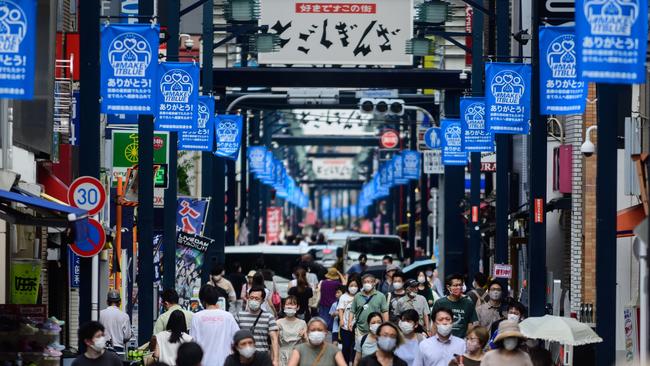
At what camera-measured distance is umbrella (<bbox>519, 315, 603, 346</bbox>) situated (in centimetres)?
1761

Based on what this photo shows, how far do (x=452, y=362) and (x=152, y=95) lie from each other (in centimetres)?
769

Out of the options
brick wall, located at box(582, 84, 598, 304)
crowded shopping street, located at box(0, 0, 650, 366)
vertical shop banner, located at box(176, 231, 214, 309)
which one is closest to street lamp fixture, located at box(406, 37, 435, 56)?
crowded shopping street, located at box(0, 0, 650, 366)

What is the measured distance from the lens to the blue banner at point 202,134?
33125 mm

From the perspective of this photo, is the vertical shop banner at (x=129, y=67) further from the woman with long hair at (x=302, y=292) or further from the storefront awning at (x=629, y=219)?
the storefront awning at (x=629, y=219)

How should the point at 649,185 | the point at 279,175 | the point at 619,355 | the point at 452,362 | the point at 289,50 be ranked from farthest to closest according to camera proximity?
1. the point at 279,175
2. the point at 289,50
3. the point at 619,355
4. the point at 452,362
5. the point at 649,185

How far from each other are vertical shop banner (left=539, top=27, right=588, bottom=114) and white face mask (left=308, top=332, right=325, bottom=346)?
768cm

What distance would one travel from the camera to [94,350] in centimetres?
1499

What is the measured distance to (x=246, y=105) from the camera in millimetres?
53844

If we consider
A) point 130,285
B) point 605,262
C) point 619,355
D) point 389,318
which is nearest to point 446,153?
point 130,285

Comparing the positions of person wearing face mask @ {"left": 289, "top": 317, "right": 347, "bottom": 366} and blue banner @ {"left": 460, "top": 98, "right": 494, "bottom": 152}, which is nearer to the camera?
person wearing face mask @ {"left": 289, "top": 317, "right": 347, "bottom": 366}

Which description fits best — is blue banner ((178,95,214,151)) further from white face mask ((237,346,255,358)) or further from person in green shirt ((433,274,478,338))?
white face mask ((237,346,255,358))

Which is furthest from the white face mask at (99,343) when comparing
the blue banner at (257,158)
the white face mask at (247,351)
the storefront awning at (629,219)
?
the blue banner at (257,158)

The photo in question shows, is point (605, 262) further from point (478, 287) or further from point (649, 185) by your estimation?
point (478, 287)

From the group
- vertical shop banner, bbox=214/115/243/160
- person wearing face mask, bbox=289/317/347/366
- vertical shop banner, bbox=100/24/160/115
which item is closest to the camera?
person wearing face mask, bbox=289/317/347/366
